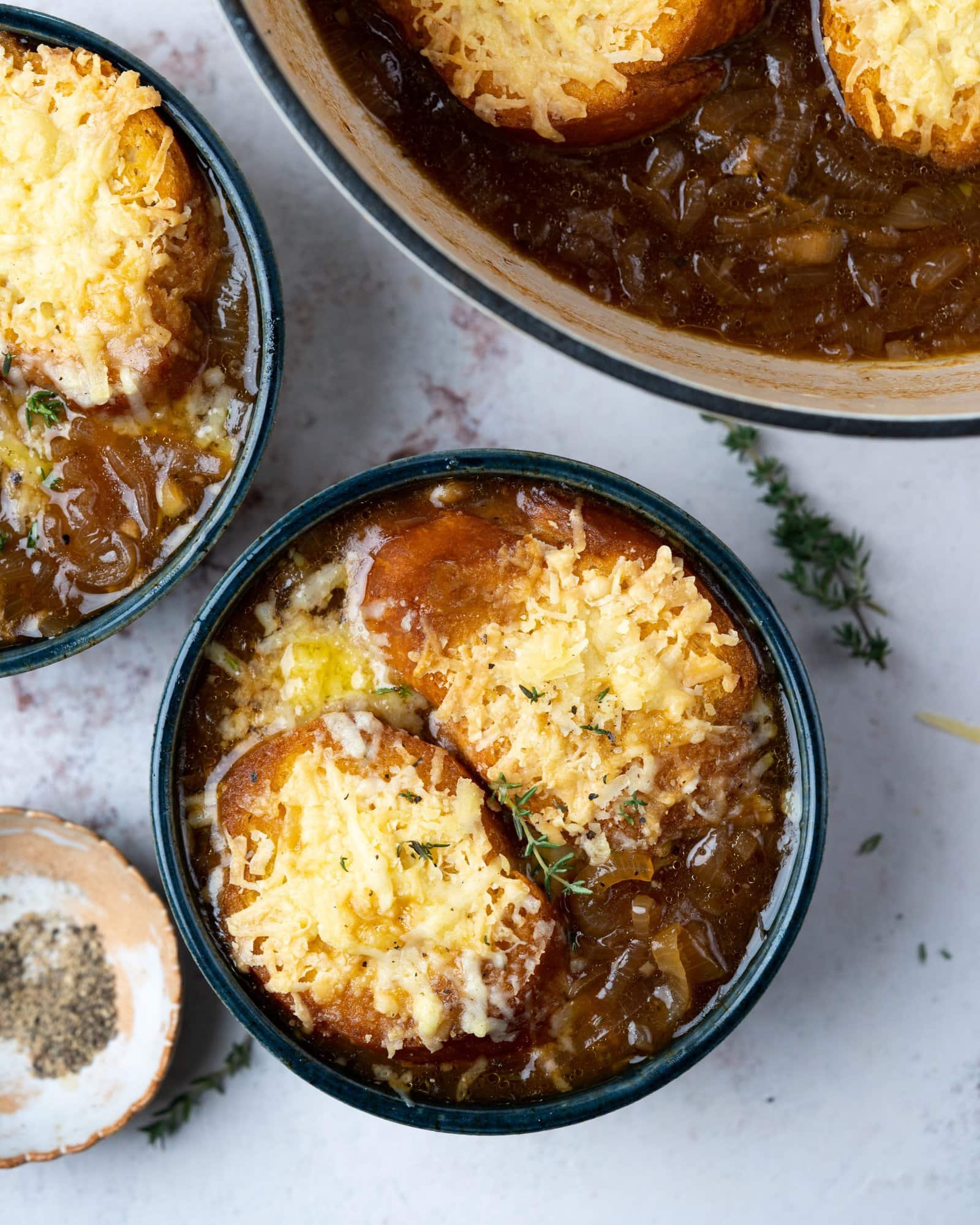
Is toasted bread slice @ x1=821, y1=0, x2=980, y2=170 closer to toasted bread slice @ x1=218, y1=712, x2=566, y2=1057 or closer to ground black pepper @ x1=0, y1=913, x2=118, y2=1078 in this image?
toasted bread slice @ x1=218, y1=712, x2=566, y2=1057

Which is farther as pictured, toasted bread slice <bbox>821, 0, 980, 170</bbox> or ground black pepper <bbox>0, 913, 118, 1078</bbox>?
ground black pepper <bbox>0, 913, 118, 1078</bbox>

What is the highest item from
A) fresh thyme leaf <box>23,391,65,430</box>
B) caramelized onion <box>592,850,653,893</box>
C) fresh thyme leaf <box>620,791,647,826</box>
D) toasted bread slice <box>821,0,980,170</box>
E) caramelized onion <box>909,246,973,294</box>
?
toasted bread slice <box>821,0,980,170</box>

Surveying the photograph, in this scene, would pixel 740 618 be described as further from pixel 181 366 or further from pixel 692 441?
pixel 181 366

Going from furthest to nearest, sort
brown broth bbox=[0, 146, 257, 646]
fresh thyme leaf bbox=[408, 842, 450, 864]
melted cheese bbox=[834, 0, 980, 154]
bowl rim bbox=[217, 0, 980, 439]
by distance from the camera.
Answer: brown broth bbox=[0, 146, 257, 646], fresh thyme leaf bbox=[408, 842, 450, 864], melted cheese bbox=[834, 0, 980, 154], bowl rim bbox=[217, 0, 980, 439]

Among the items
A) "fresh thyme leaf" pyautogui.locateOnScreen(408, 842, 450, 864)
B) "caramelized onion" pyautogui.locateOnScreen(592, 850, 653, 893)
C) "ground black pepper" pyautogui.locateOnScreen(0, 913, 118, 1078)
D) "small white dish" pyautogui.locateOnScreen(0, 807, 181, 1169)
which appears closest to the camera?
"fresh thyme leaf" pyautogui.locateOnScreen(408, 842, 450, 864)

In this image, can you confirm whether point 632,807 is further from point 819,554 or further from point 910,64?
point 910,64

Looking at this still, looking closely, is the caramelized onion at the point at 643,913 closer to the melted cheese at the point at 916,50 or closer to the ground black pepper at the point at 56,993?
the ground black pepper at the point at 56,993

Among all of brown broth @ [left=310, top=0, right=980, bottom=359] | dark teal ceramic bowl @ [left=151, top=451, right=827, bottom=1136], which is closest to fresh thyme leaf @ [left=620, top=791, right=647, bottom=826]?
dark teal ceramic bowl @ [left=151, top=451, right=827, bottom=1136]
